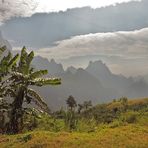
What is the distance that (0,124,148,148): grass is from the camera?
83.4ft

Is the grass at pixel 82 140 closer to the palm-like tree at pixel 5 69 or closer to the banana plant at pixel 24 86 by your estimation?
the banana plant at pixel 24 86

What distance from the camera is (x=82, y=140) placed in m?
26.6

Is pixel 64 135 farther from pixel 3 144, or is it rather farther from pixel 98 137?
pixel 3 144

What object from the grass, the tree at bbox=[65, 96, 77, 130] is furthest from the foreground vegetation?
the tree at bbox=[65, 96, 77, 130]

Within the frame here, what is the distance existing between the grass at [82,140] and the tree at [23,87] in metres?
4.76

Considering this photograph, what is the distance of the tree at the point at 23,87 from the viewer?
34406 mm

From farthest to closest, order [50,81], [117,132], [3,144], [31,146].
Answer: [50,81] < [117,132] < [3,144] < [31,146]

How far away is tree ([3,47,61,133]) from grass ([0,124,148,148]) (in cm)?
476

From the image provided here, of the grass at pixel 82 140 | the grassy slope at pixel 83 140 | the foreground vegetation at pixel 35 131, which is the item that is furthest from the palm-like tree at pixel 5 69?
the grass at pixel 82 140

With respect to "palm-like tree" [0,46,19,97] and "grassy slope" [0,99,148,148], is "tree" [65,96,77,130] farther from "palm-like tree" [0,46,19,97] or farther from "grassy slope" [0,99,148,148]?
"grassy slope" [0,99,148,148]

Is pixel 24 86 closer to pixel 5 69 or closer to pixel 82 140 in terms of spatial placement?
pixel 5 69

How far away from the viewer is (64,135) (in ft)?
95.8

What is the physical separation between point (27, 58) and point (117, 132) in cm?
1223

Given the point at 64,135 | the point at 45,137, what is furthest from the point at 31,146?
the point at 64,135
